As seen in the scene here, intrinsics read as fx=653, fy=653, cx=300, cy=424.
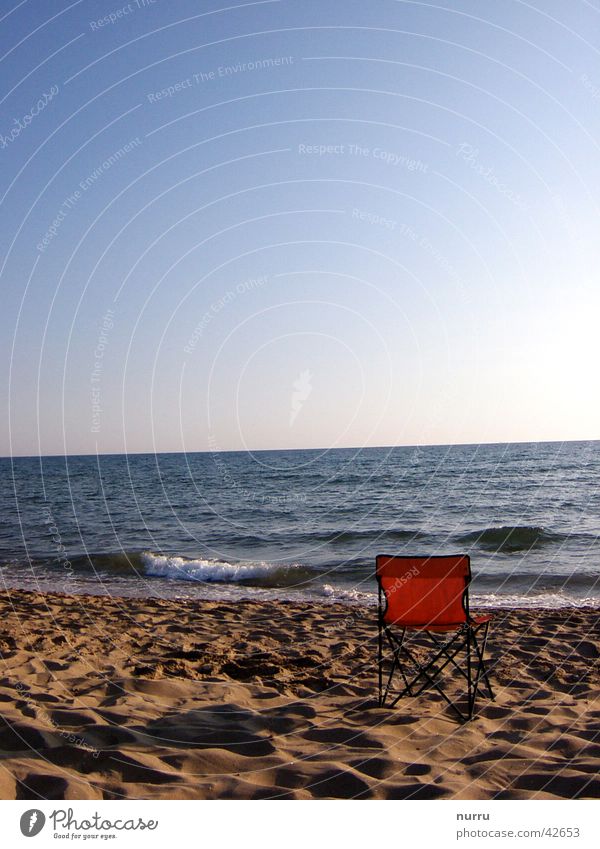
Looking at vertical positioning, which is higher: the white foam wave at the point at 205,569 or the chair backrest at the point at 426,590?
the chair backrest at the point at 426,590

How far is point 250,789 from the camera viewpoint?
3.09 m

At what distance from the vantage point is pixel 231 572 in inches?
508

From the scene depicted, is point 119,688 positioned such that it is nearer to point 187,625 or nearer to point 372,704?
point 372,704

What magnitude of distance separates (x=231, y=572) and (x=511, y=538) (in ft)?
24.6

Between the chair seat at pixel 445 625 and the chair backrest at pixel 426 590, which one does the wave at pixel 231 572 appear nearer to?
the chair backrest at pixel 426 590

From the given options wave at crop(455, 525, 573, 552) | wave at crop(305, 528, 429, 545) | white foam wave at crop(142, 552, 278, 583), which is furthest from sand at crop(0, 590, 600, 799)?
wave at crop(305, 528, 429, 545)

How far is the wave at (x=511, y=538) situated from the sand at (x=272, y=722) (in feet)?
28.3

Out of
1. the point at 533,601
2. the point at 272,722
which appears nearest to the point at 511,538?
the point at 533,601

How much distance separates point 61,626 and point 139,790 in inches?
188

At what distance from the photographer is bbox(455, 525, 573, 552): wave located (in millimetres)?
15391

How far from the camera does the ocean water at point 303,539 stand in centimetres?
1148

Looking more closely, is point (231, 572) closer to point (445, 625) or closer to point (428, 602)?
point (428, 602)

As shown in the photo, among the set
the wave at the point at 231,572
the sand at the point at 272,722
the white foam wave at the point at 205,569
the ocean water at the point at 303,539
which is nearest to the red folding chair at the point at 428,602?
the sand at the point at 272,722

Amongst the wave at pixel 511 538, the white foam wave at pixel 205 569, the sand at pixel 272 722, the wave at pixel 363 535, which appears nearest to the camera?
the sand at pixel 272 722
